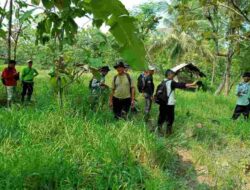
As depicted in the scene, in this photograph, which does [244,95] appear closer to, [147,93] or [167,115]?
[147,93]

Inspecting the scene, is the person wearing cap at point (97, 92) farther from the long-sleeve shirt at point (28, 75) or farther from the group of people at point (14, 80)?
the long-sleeve shirt at point (28, 75)

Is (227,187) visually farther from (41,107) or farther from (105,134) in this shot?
(41,107)

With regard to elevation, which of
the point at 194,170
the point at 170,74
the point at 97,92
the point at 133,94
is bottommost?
the point at 194,170

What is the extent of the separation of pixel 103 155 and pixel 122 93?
8.63 ft

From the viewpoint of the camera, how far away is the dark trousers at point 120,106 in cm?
740

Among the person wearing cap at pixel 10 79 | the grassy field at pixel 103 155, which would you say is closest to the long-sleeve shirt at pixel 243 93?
the grassy field at pixel 103 155

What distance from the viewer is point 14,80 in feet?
32.1

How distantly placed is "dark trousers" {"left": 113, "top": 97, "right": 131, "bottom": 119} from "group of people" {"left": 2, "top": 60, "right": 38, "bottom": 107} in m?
2.85

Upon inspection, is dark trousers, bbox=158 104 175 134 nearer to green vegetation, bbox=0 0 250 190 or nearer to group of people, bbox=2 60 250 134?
group of people, bbox=2 60 250 134

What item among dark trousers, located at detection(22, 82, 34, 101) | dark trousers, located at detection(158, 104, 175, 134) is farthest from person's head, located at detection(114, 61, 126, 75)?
dark trousers, located at detection(22, 82, 34, 101)

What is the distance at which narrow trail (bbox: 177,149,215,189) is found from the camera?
5102mm

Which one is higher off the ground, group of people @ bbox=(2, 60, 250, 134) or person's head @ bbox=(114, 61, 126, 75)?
person's head @ bbox=(114, 61, 126, 75)

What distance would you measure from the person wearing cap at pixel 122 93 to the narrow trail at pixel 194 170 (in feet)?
4.35

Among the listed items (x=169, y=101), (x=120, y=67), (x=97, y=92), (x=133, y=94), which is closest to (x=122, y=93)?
(x=133, y=94)
